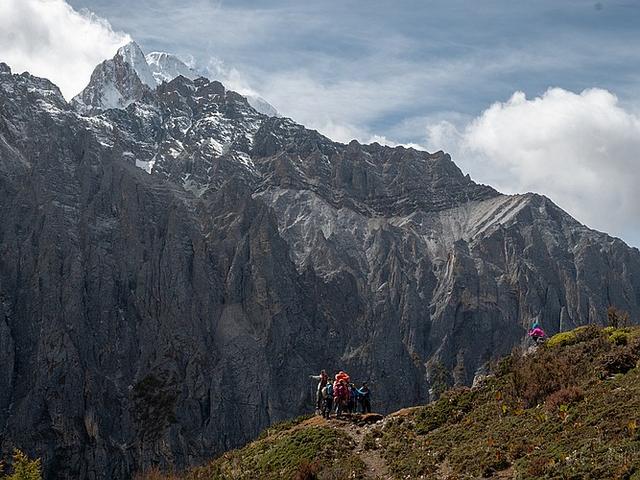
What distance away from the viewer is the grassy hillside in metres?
20.7

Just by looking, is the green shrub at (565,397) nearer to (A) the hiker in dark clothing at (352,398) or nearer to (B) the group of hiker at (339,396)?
(B) the group of hiker at (339,396)

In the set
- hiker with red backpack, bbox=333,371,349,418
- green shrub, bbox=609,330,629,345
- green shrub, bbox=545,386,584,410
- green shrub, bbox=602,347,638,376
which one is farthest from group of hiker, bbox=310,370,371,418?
green shrub, bbox=609,330,629,345

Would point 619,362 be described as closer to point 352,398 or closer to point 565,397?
point 565,397

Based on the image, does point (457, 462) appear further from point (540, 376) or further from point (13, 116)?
point (13, 116)

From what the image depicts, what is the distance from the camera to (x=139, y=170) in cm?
19625

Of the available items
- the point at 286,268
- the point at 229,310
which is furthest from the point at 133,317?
the point at 286,268

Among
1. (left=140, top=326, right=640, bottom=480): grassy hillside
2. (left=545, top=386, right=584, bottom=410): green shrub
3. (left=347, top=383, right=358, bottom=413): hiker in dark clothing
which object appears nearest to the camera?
(left=140, top=326, right=640, bottom=480): grassy hillside

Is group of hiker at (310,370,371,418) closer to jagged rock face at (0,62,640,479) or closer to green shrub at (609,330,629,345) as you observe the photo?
green shrub at (609,330,629,345)

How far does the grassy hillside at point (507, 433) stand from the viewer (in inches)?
816

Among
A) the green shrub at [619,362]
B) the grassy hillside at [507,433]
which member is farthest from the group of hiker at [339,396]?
the green shrub at [619,362]

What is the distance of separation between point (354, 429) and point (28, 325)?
5235 inches

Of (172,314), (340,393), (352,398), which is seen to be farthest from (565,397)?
(172,314)

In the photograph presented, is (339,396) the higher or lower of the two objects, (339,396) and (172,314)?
the lower

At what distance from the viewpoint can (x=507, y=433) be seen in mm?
24672
